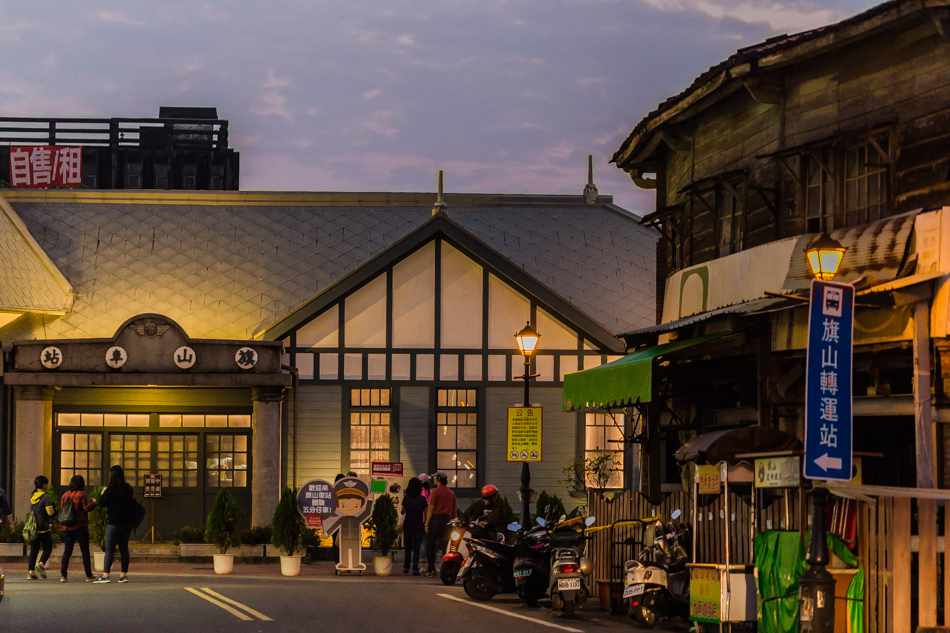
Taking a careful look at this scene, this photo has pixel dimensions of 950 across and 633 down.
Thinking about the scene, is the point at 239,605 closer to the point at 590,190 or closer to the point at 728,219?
the point at 728,219

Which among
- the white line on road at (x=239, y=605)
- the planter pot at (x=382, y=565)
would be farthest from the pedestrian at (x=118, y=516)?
the planter pot at (x=382, y=565)

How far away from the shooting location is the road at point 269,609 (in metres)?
14.3

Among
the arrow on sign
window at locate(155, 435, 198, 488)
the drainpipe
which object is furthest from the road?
window at locate(155, 435, 198, 488)

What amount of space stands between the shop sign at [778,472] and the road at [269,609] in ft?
7.44

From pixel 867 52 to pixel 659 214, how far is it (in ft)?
20.6

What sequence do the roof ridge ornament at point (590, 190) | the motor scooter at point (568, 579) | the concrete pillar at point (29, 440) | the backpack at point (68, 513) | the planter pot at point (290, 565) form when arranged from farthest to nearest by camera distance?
the roof ridge ornament at point (590, 190) → the concrete pillar at point (29, 440) → the planter pot at point (290, 565) → the backpack at point (68, 513) → the motor scooter at point (568, 579)

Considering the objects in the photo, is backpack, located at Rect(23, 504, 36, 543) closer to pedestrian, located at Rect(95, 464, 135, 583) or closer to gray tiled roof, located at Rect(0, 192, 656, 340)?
pedestrian, located at Rect(95, 464, 135, 583)

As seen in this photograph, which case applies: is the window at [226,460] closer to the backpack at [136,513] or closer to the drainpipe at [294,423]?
the drainpipe at [294,423]

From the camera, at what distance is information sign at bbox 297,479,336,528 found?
2358 centimetres

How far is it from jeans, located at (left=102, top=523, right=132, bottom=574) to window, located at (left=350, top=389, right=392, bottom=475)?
8660mm

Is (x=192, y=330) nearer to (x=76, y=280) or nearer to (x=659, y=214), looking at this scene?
Result: (x=76, y=280)

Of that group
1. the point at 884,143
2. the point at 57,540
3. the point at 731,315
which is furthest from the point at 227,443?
the point at 884,143

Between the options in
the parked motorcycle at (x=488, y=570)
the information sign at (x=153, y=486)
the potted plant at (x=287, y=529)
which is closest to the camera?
the parked motorcycle at (x=488, y=570)

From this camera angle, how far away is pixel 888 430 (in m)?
17.5
